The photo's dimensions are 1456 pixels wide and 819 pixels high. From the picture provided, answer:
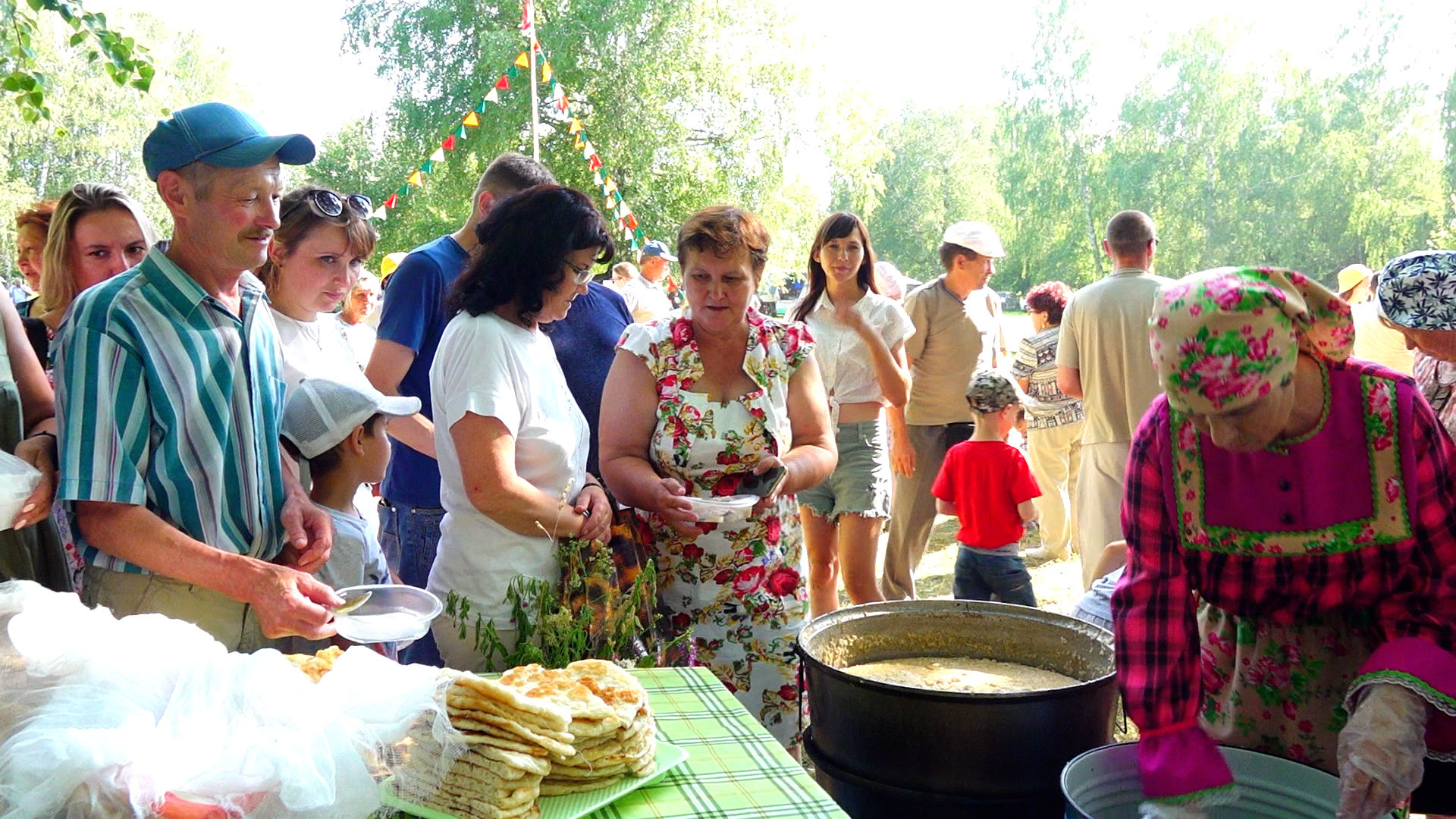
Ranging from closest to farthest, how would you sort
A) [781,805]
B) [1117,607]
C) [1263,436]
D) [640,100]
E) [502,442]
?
[781,805]
[1263,436]
[1117,607]
[502,442]
[640,100]

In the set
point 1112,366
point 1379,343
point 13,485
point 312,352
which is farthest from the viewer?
point 1379,343

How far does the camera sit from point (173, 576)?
1.70m

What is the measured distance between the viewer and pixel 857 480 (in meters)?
4.27

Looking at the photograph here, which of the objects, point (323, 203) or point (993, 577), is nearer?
point (323, 203)

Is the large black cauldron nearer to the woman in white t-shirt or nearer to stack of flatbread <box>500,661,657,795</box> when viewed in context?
stack of flatbread <box>500,661,657,795</box>

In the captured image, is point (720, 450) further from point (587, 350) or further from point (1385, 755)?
point (1385, 755)

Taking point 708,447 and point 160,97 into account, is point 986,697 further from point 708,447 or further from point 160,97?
point 160,97

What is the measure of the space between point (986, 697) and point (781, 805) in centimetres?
61

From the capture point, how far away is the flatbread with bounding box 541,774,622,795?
1429 millimetres

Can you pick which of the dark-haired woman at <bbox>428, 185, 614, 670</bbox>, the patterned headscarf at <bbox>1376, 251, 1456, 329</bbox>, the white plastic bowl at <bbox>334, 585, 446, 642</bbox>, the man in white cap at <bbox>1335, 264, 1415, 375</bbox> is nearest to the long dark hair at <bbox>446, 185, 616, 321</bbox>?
the dark-haired woman at <bbox>428, 185, 614, 670</bbox>

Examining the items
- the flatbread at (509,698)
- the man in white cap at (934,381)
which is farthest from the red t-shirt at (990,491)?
the flatbread at (509,698)

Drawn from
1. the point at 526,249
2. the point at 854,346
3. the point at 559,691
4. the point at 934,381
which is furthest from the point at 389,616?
the point at 934,381

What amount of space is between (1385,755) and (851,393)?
2980 millimetres

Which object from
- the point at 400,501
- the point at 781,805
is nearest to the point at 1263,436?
the point at 781,805
